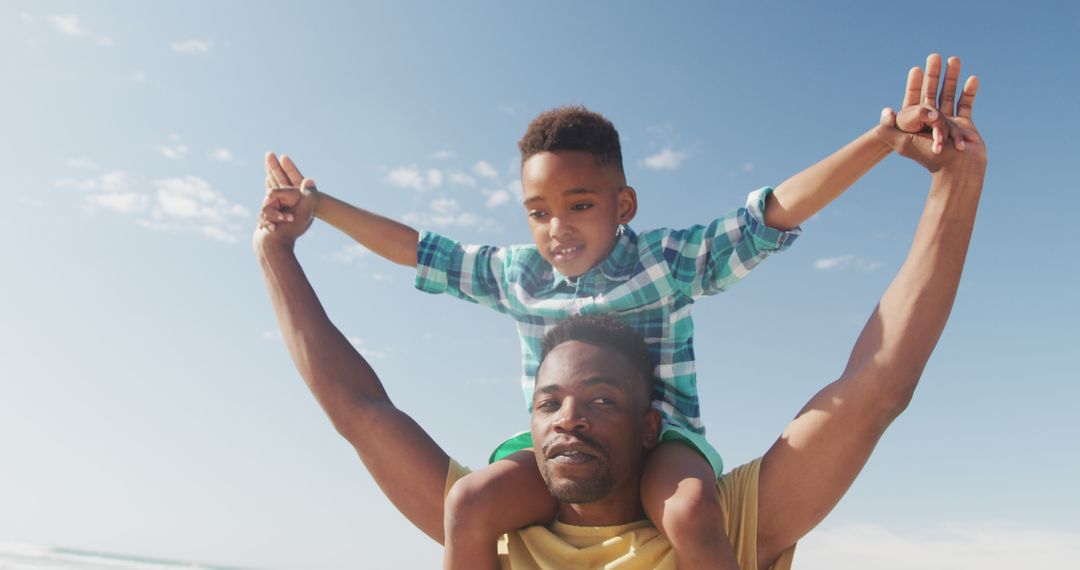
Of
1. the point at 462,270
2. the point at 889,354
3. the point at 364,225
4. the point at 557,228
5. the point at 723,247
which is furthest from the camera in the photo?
the point at 364,225

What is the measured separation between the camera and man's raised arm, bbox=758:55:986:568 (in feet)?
8.63

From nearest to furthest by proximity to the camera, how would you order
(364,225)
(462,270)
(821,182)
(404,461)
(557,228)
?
(821,182) < (404,461) < (557,228) < (462,270) < (364,225)

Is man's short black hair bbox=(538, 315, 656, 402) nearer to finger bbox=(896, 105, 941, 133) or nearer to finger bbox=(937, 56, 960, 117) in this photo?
finger bbox=(896, 105, 941, 133)

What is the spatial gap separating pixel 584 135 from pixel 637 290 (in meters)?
0.77

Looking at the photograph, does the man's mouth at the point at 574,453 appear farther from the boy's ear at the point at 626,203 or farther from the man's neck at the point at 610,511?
the boy's ear at the point at 626,203

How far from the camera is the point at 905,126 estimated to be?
2.82 metres

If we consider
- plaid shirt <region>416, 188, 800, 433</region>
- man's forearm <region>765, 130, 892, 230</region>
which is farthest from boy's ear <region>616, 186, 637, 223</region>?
man's forearm <region>765, 130, 892, 230</region>

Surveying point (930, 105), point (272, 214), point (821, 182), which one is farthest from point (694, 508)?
point (272, 214)

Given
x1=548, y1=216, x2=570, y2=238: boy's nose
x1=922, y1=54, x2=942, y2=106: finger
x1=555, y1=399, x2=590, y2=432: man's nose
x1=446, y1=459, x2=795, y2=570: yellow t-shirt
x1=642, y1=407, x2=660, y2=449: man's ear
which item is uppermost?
x1=922, y1=54, x2=942, y2=106: finger

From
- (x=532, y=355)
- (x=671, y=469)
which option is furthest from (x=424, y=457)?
(x=671, y=469)

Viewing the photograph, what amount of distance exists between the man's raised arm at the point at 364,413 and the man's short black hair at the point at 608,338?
61cm

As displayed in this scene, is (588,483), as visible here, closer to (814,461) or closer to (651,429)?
(651,429)

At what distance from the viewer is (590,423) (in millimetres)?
2725

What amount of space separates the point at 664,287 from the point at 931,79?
1.22 metres
